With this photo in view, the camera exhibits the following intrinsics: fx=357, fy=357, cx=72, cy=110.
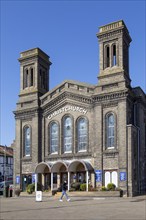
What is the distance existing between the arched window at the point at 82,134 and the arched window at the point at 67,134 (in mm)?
1031

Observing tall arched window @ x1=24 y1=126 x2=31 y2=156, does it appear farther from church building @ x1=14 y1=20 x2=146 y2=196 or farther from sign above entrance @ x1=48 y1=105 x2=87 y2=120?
sign above entrance @ x1=48 y1=105 x2=87 y2=120

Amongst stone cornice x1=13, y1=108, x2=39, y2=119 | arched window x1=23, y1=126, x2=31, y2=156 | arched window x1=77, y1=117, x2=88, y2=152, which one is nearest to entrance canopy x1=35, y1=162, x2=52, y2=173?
arched window x1=23, y1=126, x2=31, y2=156

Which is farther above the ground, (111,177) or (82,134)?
(82,134)

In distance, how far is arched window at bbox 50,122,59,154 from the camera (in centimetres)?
4253

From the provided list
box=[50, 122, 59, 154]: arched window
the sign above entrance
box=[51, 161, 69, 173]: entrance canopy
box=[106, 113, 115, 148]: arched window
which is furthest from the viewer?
box=[50, 122, 59, 154]: arched window

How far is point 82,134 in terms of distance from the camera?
40688 millimetres

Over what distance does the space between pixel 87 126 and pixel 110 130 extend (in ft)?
10.0

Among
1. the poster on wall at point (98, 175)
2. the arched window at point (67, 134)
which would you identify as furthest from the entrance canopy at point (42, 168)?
the poster on wall at point (98, 175)

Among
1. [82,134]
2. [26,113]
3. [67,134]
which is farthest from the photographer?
[26,113]

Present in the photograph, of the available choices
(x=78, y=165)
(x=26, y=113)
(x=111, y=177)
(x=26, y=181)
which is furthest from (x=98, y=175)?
(x=26, y=113)

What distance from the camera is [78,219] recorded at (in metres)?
17.1

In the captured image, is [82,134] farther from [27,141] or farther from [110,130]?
[27,141]

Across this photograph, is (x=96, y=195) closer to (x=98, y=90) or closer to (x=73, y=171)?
(x=73, y=171)

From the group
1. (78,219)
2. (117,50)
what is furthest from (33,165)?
(78,219)
